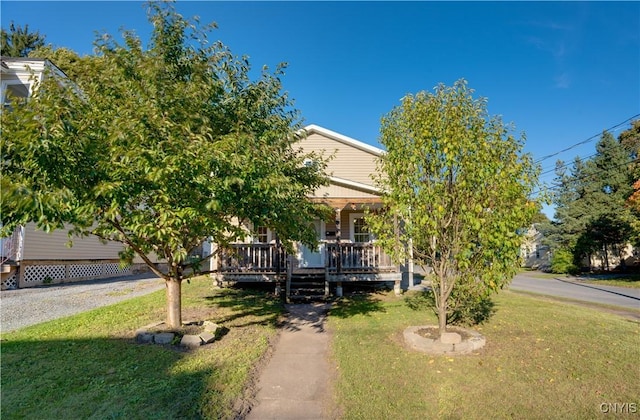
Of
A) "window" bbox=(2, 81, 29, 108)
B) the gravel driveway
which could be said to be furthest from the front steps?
"window" bbox=(2, 81, 29, 108)

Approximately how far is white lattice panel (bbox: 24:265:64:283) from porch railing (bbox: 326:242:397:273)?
10512mm

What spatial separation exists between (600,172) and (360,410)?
94.3 feet

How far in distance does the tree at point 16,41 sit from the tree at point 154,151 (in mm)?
24856

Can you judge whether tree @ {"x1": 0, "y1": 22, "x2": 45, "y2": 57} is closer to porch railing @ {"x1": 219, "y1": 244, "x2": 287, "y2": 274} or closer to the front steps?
porch railing @ {"x1": 219, "y1": 244, "x2": 287, "y2": 274}

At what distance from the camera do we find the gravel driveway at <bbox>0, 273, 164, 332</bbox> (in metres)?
7.70

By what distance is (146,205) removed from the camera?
15.5 feet

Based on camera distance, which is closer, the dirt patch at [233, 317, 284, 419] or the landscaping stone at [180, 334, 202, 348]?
the dirt patch at [233, 317, 284, 419]

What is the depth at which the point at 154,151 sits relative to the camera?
13.1ft

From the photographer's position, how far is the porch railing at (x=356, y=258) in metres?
11.7

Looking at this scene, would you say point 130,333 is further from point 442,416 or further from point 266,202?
point 442,416

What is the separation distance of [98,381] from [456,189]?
18.9 ft

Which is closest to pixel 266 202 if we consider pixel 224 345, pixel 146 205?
pixel 146 205

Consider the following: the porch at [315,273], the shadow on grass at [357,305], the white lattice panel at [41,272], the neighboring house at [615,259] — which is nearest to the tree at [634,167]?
the neighboring house at [615,259]

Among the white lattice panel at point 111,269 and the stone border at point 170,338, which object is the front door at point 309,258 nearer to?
the stone border at point 170,338
